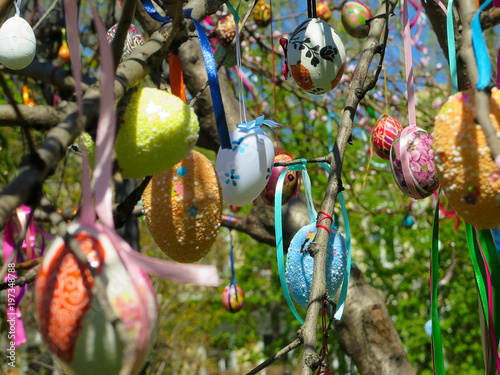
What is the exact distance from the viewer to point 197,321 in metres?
7.34

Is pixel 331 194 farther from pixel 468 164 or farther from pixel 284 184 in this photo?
pixel 284 184

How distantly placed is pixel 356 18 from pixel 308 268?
107cm

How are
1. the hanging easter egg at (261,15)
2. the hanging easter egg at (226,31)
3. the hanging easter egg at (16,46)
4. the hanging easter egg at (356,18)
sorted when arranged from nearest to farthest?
the hanging easter egg at (16,46)
the hanging easter egg at (356,18)
the hanging easter egg at (226,31)
the hanging easter egg at (261,15)

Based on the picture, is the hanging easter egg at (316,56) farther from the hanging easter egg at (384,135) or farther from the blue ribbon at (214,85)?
the blue ribbon at (214,85)

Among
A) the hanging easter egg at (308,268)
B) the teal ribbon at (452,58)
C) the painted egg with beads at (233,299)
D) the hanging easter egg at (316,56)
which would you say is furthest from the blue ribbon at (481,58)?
the painted egg with beads at (233,299)

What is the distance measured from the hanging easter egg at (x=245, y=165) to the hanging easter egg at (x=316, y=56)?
37cm

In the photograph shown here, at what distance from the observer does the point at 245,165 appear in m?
1.21

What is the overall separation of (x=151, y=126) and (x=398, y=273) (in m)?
5.38

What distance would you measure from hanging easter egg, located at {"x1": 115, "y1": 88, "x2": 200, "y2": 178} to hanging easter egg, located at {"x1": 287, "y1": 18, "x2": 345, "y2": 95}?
2.54 feet

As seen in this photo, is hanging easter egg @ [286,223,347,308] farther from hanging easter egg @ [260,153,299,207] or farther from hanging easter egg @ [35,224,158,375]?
hanging easter egg @ [35,224,158,375]

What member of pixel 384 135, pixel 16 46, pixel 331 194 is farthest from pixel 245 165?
pixel 16 46

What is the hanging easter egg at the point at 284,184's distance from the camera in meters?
1.82

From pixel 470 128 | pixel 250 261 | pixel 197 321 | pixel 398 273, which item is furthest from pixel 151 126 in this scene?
pixel 197 321

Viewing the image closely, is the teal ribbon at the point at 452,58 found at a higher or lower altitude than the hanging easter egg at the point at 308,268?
higher
